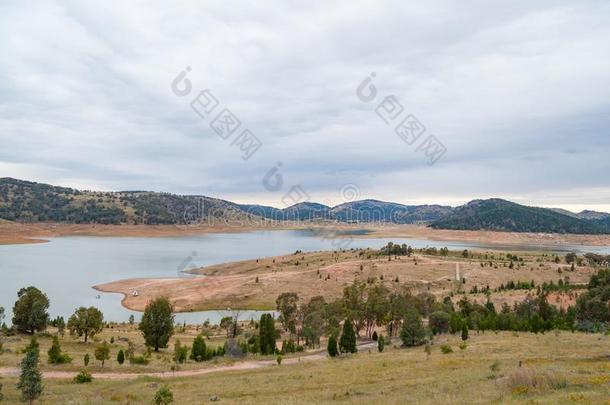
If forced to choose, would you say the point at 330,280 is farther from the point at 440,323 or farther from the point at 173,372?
the point at 173,372

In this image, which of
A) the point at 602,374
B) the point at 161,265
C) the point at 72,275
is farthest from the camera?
the point at 161,265

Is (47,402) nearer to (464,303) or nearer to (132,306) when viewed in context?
(464,303)

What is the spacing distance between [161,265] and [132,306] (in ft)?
142

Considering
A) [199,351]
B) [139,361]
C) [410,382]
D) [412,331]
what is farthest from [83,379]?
[412,331]

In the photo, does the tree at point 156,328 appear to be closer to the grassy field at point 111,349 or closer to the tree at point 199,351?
the grassy field at point 111,349

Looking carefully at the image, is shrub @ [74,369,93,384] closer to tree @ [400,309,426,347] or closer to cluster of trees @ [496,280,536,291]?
tree @ [400,309,426,347]

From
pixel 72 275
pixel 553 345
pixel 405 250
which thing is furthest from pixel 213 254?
pixel 553 345

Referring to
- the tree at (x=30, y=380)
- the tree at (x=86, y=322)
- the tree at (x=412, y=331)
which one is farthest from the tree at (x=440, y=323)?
the tree at (x=30, y=380)

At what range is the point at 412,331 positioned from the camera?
37344 millimetres

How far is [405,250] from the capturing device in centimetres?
10644

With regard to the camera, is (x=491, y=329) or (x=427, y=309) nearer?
(x=491, y=329)

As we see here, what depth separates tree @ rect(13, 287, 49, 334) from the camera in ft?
144

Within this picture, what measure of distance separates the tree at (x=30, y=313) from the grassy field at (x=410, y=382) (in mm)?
20693

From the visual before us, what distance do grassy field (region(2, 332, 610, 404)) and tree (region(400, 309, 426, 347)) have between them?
4036 millimetres
